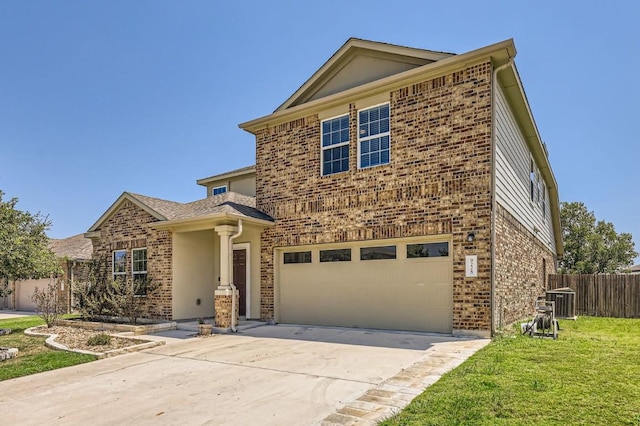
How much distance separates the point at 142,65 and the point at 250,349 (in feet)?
38.0

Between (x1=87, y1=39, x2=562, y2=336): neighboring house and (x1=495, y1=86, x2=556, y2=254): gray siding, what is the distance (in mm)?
72

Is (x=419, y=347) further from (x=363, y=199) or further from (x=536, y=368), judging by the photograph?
(x=363, y=199)

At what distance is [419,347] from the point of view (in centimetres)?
803

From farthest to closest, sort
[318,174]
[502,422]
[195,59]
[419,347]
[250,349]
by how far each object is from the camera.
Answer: [195,59] → [318,174] → [250,349] → [419,347] → [502,422]

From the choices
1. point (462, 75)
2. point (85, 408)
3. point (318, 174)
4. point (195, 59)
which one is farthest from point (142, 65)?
point (85, 408)

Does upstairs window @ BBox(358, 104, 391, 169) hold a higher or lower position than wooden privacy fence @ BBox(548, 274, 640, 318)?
higher

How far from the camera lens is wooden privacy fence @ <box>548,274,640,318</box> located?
14992 millimetres

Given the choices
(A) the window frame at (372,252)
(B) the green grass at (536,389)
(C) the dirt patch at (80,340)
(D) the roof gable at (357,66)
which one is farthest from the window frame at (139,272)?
(B) the green grass at (536,389)

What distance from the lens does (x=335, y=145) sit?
11.6 meters

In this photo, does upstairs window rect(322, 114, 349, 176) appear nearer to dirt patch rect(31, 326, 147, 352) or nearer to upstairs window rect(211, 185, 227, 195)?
dirt patch rect(31, 326, 147, 352)

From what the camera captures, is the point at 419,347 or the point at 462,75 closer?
the point at 419,347

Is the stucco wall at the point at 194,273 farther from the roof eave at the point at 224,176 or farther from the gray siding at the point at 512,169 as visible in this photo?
the gray siding at the point at 512,169

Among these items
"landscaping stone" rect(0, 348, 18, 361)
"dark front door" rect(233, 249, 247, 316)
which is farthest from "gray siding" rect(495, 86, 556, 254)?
"landscaping stone" rect(0, 348, 18, 361)

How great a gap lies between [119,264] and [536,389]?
44.7ft
